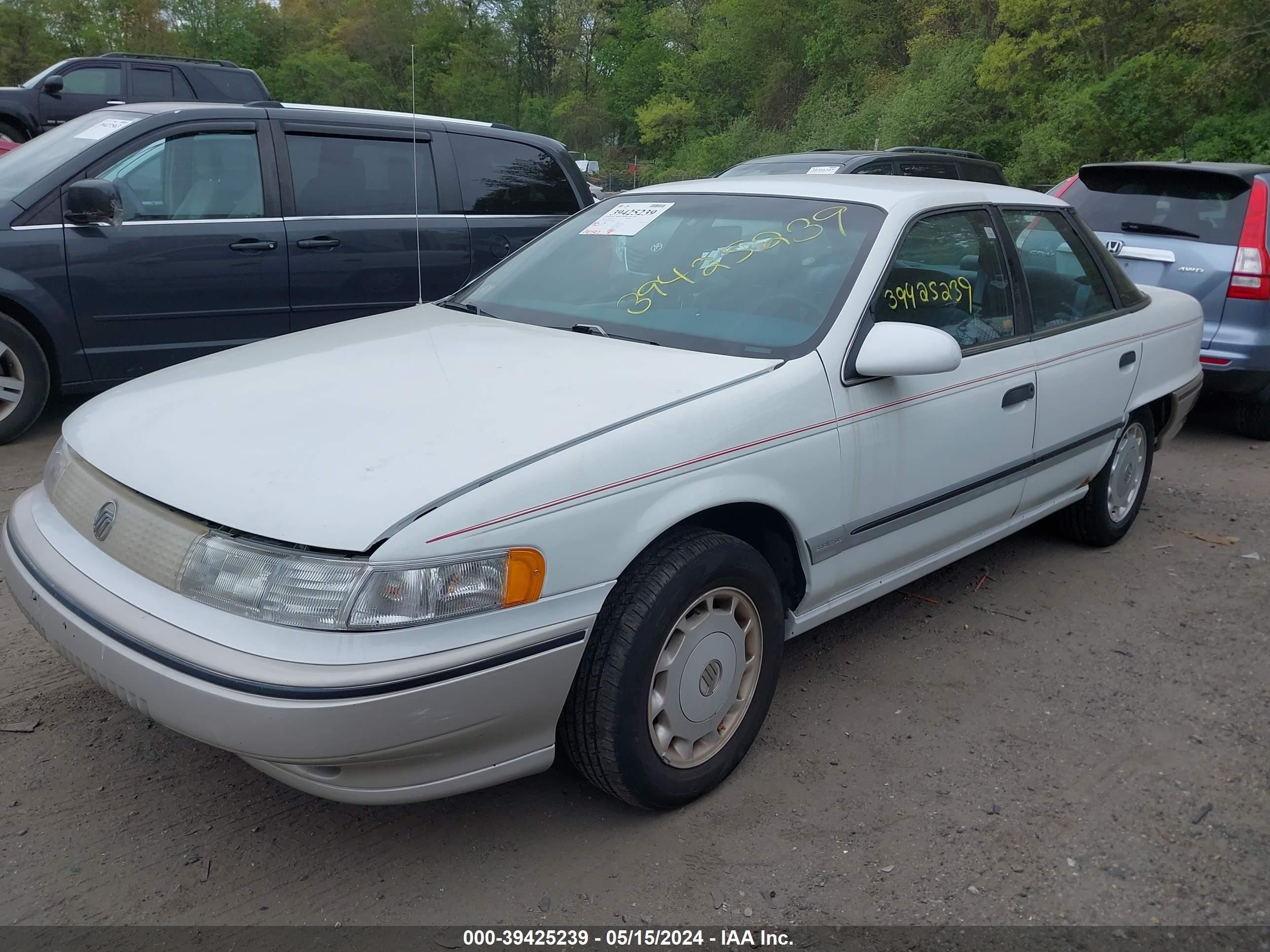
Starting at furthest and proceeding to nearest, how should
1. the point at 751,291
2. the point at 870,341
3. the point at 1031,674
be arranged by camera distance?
the point at 1031,674
the point at 751,291
the point at 870,341

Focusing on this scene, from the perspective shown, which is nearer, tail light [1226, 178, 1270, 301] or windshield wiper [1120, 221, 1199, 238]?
tail light [1226, 178, 1270, 301]

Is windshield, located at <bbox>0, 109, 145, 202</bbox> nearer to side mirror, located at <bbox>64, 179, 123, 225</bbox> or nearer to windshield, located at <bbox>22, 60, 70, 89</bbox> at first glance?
side mirror, located at <bbox>64, 179, 123, 225</bbox>

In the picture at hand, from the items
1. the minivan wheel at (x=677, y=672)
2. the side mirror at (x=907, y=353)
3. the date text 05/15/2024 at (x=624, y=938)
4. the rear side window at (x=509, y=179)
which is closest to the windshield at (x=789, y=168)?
the rear side window at (x=509, y=179)

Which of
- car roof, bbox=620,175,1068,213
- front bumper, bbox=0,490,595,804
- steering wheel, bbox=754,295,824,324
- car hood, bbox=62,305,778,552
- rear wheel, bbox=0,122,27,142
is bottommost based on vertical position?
front bumper, bbox=0,490,595,804

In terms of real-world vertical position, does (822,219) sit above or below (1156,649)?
above

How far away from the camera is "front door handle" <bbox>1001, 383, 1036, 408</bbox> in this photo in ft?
11.4

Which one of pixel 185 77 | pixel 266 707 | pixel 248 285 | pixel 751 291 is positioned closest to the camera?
pixel 266 707

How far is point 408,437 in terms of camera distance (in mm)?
2354

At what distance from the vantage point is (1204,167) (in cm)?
643

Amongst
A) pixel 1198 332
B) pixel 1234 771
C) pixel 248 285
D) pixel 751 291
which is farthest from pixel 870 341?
pixel 248 285

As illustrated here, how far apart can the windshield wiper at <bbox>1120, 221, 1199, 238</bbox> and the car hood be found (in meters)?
4.90

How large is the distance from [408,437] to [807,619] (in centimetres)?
131

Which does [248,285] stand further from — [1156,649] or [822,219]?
[1156,649]

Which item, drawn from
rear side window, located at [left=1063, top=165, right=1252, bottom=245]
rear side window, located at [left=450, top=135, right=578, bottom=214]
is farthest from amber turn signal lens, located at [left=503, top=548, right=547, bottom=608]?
rear side window, located at [left=1063, top=165, right=1252, bottom=245]
